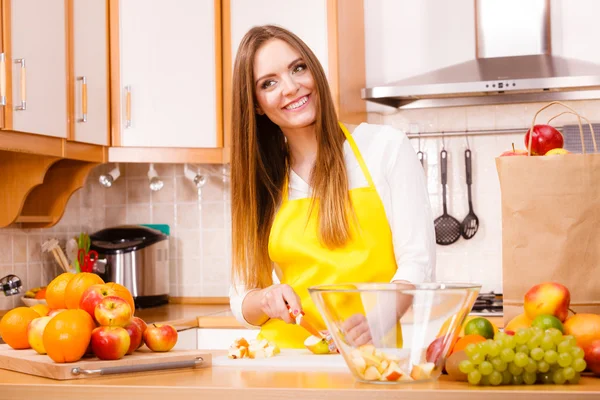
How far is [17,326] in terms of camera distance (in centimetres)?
139

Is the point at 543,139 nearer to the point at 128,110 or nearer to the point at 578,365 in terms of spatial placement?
the point at 578,365

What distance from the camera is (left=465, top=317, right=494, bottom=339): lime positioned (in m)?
1.18

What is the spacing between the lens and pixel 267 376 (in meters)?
1.20

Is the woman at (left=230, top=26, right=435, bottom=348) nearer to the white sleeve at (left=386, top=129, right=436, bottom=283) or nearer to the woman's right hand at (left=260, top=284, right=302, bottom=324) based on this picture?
the white sleeve at (left=386, top=129, right=436, bottom=283)

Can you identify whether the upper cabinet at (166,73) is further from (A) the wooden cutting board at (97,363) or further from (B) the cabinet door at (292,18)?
(A) the wooden cutting board at (97,363)

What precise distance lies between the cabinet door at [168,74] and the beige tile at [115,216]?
57cm

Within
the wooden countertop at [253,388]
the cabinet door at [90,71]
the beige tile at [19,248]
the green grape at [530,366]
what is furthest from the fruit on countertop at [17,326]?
the beige tile at [19,248]

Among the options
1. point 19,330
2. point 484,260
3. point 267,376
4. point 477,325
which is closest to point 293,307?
point 267,376

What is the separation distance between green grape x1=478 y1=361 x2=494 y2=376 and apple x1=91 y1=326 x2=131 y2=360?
0.54 metres

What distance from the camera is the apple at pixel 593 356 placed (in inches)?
43.3

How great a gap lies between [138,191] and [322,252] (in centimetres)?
189

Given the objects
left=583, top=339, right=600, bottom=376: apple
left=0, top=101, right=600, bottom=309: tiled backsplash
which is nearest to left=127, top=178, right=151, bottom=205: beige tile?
left=0, top=101, right=600, bottom=309: tiled backsplash

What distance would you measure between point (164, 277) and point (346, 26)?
1165 mm

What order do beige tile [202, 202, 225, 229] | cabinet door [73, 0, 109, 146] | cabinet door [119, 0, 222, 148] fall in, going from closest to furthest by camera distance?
cabinet door [73, 0, 109, 146]
cabinet door [119, 0, 222, 148]
beige tile [202, 202, 225, 229]
